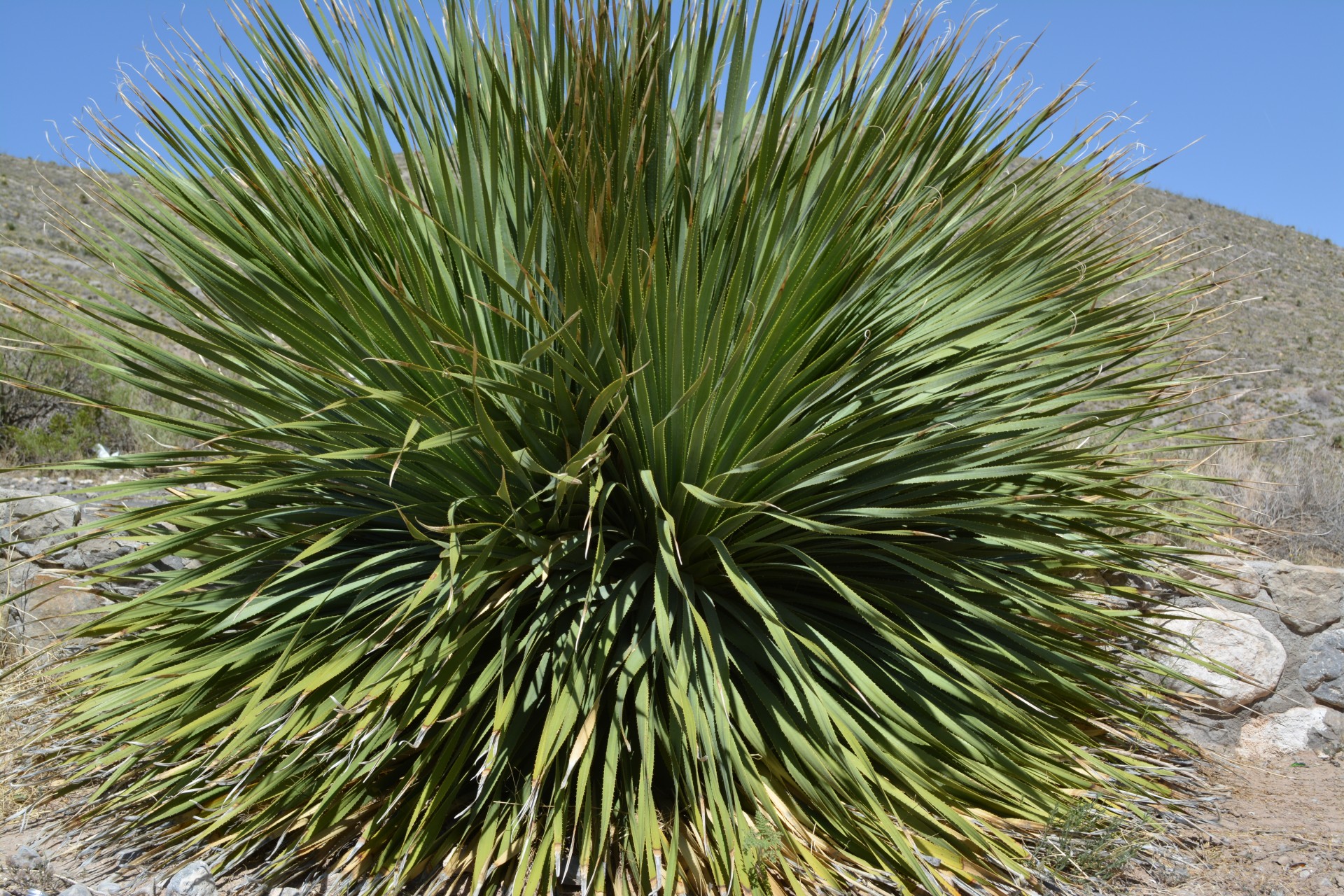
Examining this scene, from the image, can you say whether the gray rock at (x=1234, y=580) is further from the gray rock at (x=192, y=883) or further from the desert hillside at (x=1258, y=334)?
the gray rock at (x=192, y=883)

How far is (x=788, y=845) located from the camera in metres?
2.50

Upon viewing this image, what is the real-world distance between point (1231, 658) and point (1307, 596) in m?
0.59

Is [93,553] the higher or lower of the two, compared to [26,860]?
higher

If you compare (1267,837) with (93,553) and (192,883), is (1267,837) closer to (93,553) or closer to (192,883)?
(192,883)

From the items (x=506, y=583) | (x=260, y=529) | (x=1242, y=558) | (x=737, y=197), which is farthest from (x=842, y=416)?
(x=1242, y=558)

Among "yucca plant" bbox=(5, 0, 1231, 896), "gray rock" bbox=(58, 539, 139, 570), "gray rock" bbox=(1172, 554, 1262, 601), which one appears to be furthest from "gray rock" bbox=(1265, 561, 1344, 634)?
"gray rock" bbox=(58, 539, 139, 570)

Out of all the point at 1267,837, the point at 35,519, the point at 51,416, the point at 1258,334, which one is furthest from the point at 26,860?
the point at 1258,334

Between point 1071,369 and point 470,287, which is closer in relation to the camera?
point 470,287

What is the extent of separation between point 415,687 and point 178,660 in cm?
98

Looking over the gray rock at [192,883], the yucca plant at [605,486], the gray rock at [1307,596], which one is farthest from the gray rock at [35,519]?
the gray rock at [1307,596]

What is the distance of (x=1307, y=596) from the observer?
417 cm

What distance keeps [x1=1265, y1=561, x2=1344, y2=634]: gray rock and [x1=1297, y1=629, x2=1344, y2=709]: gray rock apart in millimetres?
78

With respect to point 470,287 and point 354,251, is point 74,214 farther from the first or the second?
point 470,287

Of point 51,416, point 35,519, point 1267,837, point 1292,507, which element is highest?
point 51,416
